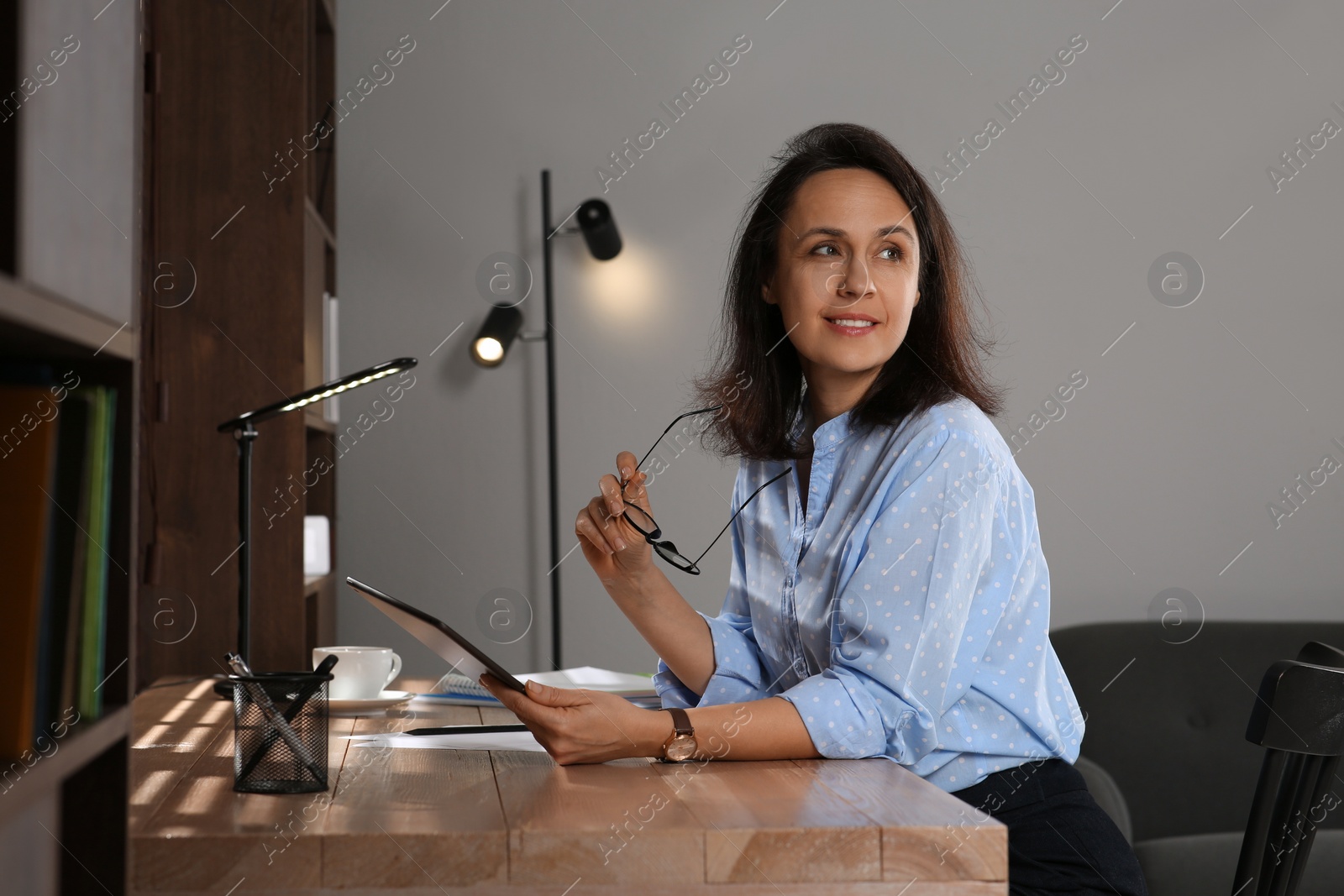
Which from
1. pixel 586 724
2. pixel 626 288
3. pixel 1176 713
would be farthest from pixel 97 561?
pixel 1176 713

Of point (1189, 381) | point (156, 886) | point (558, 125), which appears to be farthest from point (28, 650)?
point (1189, 381)

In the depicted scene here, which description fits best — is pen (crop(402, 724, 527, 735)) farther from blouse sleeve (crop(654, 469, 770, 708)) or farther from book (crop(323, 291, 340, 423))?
book (crop(323, 291, 340, 423))

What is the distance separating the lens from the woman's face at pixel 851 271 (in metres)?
1.33

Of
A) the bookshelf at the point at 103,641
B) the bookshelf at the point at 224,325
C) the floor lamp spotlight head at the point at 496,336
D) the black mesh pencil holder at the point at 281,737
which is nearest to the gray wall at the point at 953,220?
the floor lamp spotlight head at the point at 496,336

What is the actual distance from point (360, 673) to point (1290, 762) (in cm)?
102

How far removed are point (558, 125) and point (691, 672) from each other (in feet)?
6.24

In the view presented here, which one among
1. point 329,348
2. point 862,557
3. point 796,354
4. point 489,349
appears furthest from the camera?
point 489,349

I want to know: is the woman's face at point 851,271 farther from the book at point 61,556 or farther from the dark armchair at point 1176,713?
the dark armchair at point 1176,713

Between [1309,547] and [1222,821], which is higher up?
[1309,547]

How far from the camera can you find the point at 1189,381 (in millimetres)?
2979

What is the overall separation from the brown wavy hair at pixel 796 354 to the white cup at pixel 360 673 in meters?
0.53

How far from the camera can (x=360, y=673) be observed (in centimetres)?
144

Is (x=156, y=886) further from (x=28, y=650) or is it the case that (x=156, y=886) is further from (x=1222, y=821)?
(x=1222, y=821)

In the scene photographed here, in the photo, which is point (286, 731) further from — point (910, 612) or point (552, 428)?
point (552, 428)
